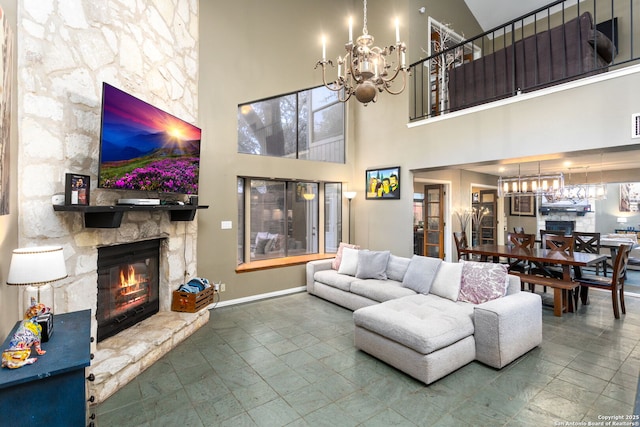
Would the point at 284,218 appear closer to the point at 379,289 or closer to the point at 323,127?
the point at 323,127

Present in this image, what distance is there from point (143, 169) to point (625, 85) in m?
5.08

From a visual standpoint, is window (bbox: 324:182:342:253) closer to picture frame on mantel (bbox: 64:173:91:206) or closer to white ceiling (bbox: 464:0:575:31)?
picture frame on mantel (bbox: 64:173:91:206)

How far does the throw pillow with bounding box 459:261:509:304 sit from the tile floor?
65 centimetres

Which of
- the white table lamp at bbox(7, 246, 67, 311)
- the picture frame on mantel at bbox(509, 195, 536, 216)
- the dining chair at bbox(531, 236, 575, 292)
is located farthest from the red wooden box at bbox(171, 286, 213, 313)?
the picture frame on mantel at bbox(509, 195, 536, 216)

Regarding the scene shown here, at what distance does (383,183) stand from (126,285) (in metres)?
4.33

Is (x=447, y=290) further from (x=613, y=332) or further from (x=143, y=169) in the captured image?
(x=143, y=169)

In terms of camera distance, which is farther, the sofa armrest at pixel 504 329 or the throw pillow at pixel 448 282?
the throw pillow at pixel 448 282

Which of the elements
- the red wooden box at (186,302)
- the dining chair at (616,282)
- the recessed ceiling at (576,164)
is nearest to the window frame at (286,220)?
the red wooden box at (186,302)

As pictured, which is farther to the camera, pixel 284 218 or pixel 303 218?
pixel 303 218

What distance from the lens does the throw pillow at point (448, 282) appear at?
11.6 ft

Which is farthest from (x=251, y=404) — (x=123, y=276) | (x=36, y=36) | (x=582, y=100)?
(x=582, y=100)

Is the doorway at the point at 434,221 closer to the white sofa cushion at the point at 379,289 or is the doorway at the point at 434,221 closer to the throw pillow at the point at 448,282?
the white sofa cushion at the point at 379,289

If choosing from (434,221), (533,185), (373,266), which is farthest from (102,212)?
(533,185)

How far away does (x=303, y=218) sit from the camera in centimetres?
598
